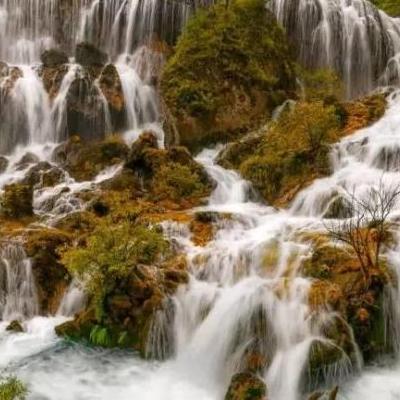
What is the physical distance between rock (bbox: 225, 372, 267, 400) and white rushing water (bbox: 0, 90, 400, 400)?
81 centimetres

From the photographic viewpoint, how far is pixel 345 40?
118 ft

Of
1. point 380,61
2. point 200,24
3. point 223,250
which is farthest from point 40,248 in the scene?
point 380,61

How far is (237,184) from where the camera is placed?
24.5 meters

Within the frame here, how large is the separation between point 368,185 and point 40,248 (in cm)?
1097

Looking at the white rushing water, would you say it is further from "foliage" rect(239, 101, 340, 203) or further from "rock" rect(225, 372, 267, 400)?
"foliage" rect(239, 101, 340, 203)

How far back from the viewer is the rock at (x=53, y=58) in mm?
35000

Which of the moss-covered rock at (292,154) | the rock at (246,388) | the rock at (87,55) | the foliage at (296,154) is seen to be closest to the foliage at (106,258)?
the rock at (246,388)

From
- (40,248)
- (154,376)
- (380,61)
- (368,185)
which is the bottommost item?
(154,376)

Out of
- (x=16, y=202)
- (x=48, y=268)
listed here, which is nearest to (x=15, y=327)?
(x=48, y=268)

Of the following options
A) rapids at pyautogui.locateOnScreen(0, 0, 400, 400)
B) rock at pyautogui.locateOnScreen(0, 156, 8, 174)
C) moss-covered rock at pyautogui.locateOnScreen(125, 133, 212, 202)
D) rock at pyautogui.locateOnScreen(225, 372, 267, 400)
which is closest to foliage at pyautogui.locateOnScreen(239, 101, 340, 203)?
rapids at pyautogui.locateOnScreen(0, 0, 400, 400)

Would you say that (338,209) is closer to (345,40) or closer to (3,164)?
(3,164)

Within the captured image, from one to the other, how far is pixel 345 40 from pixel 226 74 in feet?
30.6

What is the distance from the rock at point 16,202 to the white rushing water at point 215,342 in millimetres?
5220

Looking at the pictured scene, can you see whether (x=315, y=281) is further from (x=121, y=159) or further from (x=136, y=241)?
(x=121, y=159)
